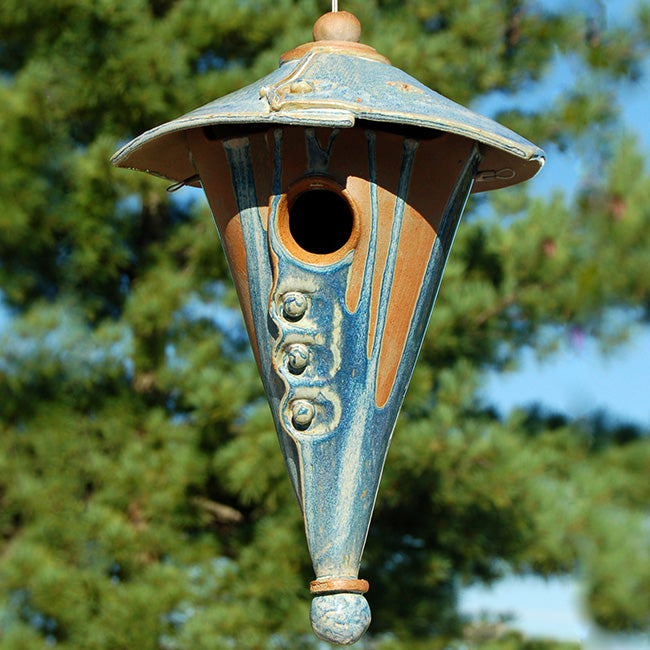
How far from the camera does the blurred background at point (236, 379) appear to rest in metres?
3.72

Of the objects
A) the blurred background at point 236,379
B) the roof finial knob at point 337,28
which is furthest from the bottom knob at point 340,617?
the blurred background at point 236,379

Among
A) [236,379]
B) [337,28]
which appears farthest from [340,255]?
[236,379]

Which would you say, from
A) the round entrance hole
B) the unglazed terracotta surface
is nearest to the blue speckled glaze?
the unglazed terracotta surface

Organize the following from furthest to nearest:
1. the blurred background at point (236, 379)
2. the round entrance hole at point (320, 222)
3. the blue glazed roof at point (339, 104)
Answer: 1. the blurred background at point (236, 379)
2. the round entrance hole at point (320, 222)
3. the blue glazed roof at point (339, 104)

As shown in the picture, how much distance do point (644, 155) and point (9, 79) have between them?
2.79 meters

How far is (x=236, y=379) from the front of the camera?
3.83 metres

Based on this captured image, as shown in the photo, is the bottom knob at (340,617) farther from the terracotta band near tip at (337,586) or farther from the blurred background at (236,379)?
the blurred background at (236,379)

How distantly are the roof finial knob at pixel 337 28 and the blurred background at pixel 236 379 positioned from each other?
7.21 ft

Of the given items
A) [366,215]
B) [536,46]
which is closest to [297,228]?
[366,215]

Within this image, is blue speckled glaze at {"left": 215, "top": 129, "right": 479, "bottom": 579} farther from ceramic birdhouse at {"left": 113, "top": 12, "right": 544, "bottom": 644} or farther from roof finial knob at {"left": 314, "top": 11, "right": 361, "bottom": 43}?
roof finial knob at {"left": 314, "top": 11, "right": 361, "bottom": 43}

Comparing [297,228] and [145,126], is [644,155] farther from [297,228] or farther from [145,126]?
[297,228]

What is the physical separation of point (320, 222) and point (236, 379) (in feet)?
7.62

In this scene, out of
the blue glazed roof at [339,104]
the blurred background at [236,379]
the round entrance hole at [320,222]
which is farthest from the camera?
the blurred background at [236,379]

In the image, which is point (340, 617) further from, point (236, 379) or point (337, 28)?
point (236, 379)
